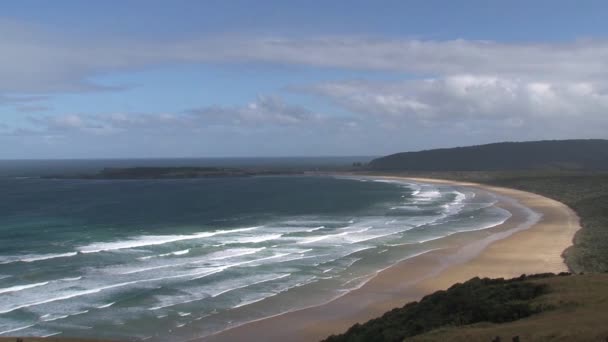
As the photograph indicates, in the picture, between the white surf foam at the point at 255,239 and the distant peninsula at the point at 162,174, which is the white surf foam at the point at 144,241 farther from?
the distant peninsula at the point at 162,174

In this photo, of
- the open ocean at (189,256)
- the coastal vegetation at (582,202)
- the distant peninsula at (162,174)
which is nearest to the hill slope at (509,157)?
the coastal vegetation at (582,202)

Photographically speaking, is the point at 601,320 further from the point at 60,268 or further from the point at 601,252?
the point at 60,268

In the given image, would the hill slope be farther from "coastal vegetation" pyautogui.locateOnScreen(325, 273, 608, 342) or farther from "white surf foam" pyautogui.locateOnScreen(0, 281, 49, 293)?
"white surf foam" pyautogui.locateOnScreen(0, 281, 49, 293)

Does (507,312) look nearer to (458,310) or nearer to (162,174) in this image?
(458,310)

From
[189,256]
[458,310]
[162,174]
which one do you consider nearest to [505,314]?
[458,310]

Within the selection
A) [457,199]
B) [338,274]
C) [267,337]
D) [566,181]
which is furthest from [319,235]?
[566,181]

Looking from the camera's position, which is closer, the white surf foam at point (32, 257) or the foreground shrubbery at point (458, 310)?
the foreground shrubbery at point (458, 310)

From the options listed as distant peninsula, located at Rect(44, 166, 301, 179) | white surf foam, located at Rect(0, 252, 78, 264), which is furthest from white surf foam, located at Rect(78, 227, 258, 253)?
distant peninsula, located at Rect(44, 166, 301, 179)
